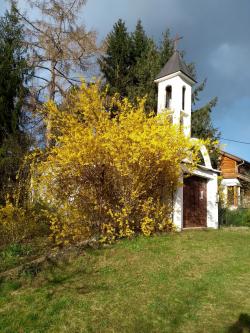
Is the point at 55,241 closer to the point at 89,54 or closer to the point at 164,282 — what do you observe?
the point at 164,282

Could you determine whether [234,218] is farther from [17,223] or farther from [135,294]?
[135,294]

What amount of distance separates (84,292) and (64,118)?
5.61m

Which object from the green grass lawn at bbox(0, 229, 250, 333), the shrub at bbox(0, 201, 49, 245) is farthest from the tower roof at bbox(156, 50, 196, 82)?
the green grass lawn at bbox(0, 229, 250, 333)

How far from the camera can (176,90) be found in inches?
595

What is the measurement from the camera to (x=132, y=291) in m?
6.35

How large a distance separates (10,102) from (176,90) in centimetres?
697

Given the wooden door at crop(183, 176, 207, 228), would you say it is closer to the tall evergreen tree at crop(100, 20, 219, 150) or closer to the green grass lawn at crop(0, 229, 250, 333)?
the green grass lawn at crop(0, 229, 250, 333)

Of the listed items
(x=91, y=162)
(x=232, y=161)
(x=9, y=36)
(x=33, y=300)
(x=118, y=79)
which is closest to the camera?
(x=33, y=300)

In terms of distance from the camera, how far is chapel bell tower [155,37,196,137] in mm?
14977

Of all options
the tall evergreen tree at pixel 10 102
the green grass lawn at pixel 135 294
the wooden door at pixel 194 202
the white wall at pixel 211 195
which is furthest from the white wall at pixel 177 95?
the green grass lawn at pixel 135 294

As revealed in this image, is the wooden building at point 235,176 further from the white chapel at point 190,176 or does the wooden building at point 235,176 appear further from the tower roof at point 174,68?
the tower roof at point 174,68

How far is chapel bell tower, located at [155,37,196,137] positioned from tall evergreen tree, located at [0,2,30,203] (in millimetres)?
5924

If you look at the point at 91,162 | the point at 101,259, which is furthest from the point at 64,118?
the point at 101,259

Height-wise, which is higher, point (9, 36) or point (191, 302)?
point (9, 36)
